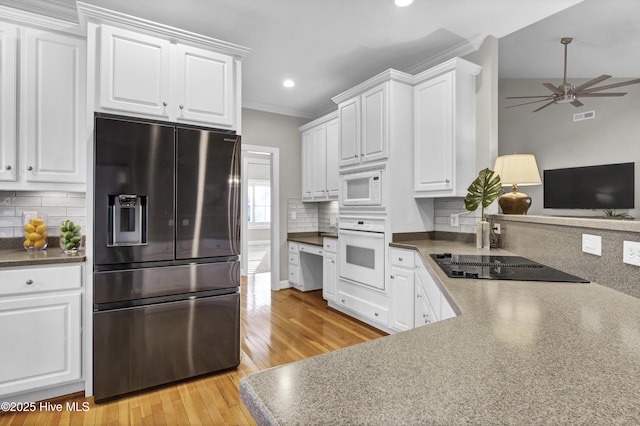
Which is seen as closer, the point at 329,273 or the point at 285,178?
the point at 329,273

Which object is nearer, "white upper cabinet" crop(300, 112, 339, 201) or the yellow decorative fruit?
the yellow decorative fruit

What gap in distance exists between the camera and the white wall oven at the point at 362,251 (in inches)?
125

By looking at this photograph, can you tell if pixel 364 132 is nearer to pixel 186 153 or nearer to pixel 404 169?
pixel 404 169

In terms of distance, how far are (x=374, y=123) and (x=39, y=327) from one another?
3.03 m

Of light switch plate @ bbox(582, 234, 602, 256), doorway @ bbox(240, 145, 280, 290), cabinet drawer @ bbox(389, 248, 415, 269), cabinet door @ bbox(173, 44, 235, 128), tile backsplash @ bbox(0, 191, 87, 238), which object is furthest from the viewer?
doorway @ bbox(240, 145, 280, 290)

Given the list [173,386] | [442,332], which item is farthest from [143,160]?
[442,332]

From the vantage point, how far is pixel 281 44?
309cm

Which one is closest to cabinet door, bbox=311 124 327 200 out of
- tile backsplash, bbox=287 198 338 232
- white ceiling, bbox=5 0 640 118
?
tile backsplash, bbox=287 198 338 232

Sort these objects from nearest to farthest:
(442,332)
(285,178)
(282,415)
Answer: (282,415) → (442,332) → (285,178)

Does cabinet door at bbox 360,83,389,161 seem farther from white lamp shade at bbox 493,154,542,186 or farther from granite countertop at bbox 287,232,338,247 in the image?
granite countertop at bbox 287,232,338,247

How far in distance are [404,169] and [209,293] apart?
2.06 meters

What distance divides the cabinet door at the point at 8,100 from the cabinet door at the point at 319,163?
3.12 m

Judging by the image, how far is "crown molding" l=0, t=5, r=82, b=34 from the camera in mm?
2137

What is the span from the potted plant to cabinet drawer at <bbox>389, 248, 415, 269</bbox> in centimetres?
55
